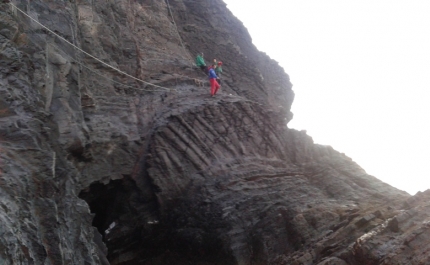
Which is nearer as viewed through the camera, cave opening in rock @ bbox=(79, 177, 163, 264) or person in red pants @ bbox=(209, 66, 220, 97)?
cave opening in rock @ bbox=(79, 177, 163, 264)

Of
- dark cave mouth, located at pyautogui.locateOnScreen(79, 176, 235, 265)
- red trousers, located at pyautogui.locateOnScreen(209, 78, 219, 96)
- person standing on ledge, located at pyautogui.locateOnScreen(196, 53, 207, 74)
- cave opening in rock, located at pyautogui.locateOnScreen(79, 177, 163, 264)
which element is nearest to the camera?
dark cave mouth, located at pyautogui.locateOnScreen(79, 176, 235, 265)

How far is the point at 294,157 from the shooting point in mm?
17359

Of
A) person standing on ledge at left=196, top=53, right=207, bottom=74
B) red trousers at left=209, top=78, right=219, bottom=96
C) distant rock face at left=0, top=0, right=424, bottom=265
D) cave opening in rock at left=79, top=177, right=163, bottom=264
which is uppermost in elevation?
person standing on ledge at left=196, top=53, right=207, bottom=74

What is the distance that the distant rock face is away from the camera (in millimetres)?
9250

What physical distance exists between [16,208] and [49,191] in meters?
1.38

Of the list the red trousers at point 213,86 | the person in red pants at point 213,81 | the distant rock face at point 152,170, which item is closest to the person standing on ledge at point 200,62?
the distant rock face at point 152,170

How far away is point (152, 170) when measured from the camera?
1438cm

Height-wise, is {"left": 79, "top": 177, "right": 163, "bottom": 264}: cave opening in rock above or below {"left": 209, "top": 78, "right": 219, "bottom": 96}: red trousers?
below

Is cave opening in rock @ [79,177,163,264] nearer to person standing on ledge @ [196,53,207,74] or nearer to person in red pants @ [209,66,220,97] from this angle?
person in red pants @ [209,66,220,97]

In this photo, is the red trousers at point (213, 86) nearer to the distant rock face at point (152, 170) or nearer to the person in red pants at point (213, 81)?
the person in red pants at point (213, 81)

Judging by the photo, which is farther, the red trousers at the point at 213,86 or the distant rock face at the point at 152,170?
the red trousers at the point at 213,86

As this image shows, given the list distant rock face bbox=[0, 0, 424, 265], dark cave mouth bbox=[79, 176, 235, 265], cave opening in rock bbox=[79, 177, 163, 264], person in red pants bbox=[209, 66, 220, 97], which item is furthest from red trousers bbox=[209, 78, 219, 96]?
cave opening in rock bbox=[79, 177, 163, 264]

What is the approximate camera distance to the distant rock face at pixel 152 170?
9.25 metres

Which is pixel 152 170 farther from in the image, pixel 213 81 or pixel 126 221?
pixel 213 81
